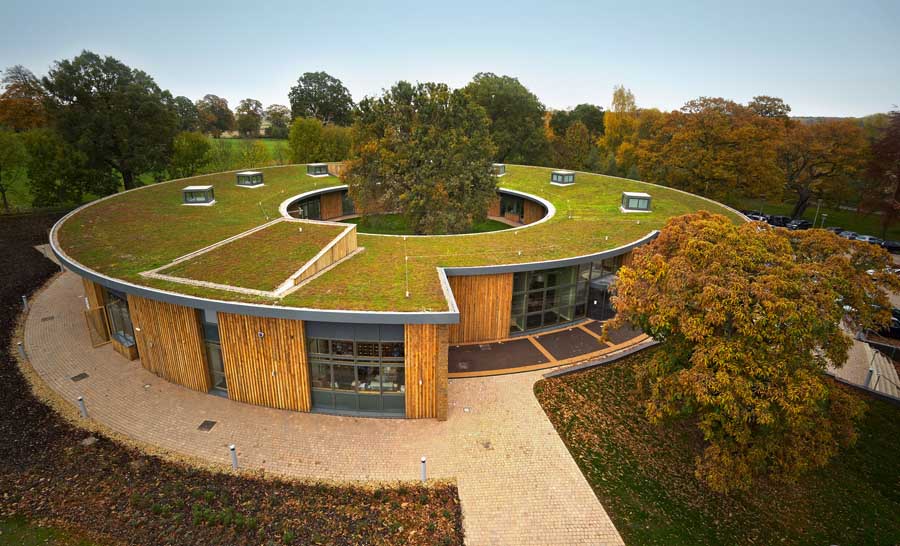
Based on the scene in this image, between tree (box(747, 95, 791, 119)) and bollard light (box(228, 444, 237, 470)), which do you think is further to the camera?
tree (box(747, 95, 791, 119))

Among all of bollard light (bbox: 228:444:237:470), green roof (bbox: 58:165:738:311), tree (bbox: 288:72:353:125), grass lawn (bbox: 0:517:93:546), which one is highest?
tree (bbox: 288:72:353:125)

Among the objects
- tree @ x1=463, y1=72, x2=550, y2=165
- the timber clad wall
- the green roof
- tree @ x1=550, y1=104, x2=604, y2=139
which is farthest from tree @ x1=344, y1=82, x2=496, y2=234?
tree @ x1=550, y1=104, x2=604, y2=139

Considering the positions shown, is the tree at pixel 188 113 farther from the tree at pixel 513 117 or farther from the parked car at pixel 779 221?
the parked car at pixel 779 221

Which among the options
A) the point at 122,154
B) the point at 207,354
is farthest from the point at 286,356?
the point at 122,154

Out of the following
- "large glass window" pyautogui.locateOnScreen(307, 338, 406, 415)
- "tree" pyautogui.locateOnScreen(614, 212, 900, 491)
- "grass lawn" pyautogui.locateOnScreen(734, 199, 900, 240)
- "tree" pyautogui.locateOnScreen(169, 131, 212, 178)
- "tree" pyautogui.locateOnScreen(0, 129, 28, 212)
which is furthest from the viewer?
"tree" pyautogui.locateOnScreen(169, 131, 212, 178)

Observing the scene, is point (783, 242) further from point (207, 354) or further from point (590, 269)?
point (207, 354)

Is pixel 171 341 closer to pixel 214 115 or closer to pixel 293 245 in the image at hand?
pixel 293 245

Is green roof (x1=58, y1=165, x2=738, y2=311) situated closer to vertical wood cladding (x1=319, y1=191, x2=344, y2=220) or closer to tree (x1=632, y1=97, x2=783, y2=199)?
vertical wood cladding (x1=319, y1=191, x2=344, y2=220)

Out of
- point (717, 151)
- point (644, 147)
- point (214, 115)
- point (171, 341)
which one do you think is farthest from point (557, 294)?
point (214, 115)
